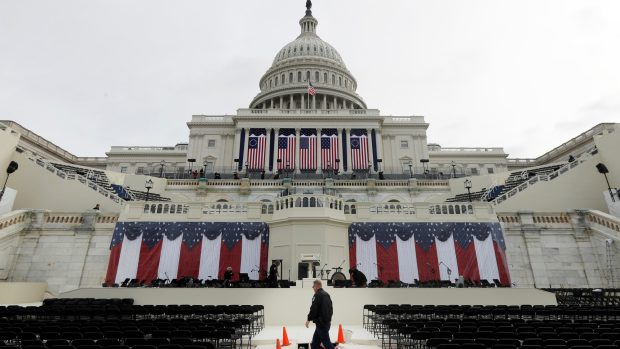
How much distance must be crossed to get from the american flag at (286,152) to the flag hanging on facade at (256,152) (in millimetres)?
2968

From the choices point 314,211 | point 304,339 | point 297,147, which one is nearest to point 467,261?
point 314,211

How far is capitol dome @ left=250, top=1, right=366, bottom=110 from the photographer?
83.4 m

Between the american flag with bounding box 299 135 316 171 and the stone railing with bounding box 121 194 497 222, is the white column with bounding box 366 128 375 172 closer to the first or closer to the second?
the american flag with bounding box 299 135 316 171

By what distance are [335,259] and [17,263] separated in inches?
839

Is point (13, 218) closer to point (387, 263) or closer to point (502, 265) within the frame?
point (387, 263)

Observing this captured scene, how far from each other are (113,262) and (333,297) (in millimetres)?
15980

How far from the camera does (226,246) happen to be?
81.4 feet

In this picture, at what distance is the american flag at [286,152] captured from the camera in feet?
192

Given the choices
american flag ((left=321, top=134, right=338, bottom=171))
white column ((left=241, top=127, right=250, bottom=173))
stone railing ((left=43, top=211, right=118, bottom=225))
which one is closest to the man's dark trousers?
stone railing ((left=43, top=211, right=118, bottom=225))

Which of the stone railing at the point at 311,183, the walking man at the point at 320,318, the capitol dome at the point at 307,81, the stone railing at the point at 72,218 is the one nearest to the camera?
the walking man at the point at 320,318

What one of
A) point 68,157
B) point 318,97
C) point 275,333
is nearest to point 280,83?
point 318,97

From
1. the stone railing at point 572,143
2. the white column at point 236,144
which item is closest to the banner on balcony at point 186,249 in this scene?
the white column at point 236,144

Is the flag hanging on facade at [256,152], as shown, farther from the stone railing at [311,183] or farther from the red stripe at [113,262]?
the red stripe at [113,262]

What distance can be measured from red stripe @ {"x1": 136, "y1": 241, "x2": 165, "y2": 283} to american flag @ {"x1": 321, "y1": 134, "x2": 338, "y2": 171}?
120 ft
